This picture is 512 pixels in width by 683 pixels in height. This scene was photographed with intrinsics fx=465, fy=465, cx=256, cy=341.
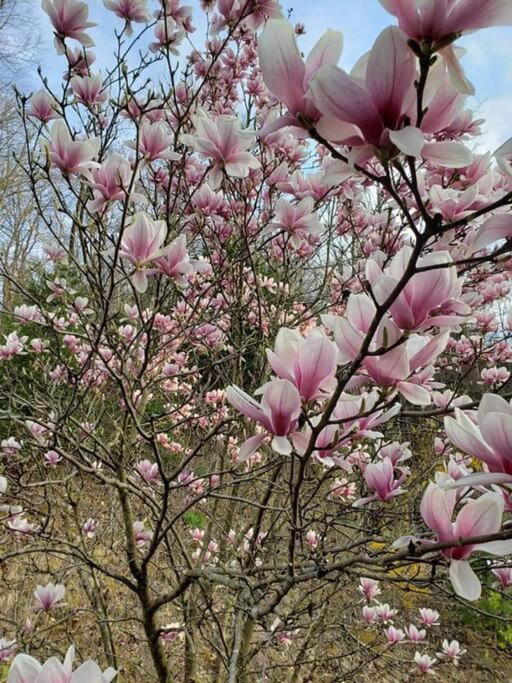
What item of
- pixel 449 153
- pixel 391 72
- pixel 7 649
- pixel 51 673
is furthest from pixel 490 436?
pixel 7 649

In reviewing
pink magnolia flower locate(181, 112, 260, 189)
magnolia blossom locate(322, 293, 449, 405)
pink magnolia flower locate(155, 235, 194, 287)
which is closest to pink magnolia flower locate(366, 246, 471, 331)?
magnolia blossom locate(322, 293, 449, 405)

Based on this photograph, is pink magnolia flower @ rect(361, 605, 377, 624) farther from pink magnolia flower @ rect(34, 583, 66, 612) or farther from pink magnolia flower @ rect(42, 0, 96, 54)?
pink magnolia flower @ rect(42, 0, 96, 54)

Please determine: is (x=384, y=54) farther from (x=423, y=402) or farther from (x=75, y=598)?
(x=75, y=598)

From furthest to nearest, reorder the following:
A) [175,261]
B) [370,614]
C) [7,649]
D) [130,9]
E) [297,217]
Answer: [370,614]
[7,649]
[130,9]
[297,217]
[175,261]

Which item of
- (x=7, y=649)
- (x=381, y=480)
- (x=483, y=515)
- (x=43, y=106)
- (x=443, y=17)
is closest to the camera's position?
(x=443, y=17)

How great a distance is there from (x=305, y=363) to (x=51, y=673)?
619 millimetres

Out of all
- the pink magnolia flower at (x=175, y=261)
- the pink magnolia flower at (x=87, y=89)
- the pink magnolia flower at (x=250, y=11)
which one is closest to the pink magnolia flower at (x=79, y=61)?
the pink magnolia flower at (x=87, y=89)

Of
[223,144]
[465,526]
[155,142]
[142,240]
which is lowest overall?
[465,526]

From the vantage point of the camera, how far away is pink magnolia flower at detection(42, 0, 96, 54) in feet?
5.50

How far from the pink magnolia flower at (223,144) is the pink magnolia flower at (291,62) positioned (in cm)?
63

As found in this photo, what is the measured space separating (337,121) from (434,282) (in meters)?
0.33

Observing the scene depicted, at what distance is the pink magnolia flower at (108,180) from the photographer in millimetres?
1436

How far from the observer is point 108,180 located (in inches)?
57.3

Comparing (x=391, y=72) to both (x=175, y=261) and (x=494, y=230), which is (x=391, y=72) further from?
(x=175, y=261)
